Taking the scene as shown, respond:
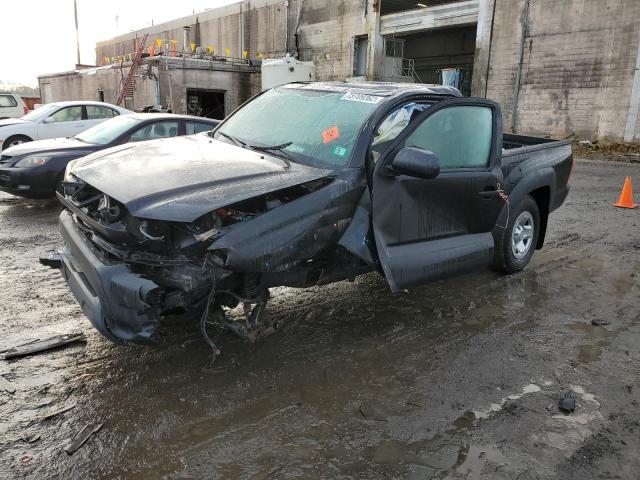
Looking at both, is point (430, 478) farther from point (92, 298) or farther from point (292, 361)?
point (92, 298)

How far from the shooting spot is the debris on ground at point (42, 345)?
3.38 metres

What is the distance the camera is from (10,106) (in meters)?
17.0

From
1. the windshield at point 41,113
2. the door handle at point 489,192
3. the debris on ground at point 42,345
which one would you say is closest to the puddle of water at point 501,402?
the door handle at point 489,192

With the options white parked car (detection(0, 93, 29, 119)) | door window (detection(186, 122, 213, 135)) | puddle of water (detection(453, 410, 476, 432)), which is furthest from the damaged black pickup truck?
white parked car (detection(0, 93, 29, 119))

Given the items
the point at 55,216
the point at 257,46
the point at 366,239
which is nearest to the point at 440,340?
the point at 366,239

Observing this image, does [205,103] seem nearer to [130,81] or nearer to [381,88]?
[130,81]

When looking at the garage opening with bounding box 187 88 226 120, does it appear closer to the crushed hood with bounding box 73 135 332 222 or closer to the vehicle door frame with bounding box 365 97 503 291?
the vehicle door frame with bounding box 365 97 503 291

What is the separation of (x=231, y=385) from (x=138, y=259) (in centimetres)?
97

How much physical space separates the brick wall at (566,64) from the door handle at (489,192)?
58.2 feet

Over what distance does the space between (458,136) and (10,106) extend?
17.6 meters

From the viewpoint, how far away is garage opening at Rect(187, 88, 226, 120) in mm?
25422

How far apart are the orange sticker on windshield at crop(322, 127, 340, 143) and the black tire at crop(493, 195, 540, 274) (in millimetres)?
2125

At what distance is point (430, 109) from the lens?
3941mm

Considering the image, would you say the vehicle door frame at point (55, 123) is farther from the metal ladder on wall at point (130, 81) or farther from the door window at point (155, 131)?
the metal ladder on wall at point (130, 81)
